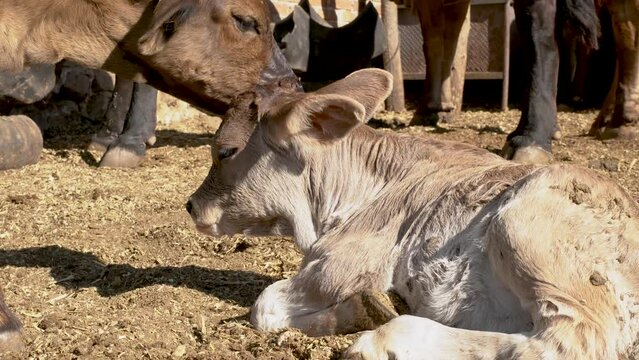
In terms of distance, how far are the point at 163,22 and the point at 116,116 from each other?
152 inches

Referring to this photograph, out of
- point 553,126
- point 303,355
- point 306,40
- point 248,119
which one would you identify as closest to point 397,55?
point 306,40

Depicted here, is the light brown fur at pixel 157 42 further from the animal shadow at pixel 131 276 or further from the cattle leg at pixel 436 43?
the cattle leg at pixel 436 43

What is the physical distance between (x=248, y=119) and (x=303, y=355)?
1.09m

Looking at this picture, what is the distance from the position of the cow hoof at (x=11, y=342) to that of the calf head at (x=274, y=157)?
860mm

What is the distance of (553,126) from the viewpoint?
24.1 feet

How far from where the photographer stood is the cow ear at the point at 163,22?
4523mm

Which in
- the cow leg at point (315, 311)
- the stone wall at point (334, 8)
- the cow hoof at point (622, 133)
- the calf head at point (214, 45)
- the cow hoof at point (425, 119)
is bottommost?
the cow hoof at point (425, 119)

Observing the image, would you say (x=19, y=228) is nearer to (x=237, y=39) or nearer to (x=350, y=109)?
(x=237, y=39)

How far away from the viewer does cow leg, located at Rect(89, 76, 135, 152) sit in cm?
821

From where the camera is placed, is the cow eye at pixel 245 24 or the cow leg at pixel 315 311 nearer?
the cow leg at pixel 315 311

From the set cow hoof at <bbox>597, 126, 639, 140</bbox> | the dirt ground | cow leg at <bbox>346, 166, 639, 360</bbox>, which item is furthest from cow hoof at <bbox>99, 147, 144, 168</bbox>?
cow leg at <bbox>346, 166, 639, 360</bbox>

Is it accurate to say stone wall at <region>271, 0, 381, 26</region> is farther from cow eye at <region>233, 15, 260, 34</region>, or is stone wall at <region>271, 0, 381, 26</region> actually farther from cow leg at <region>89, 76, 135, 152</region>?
cow eye at <region>233, 15, 260, 34</region>

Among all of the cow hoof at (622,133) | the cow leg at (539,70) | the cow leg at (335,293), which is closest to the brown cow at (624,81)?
the cow hoof at (622,133)

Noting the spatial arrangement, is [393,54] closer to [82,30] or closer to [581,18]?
[581,18]
